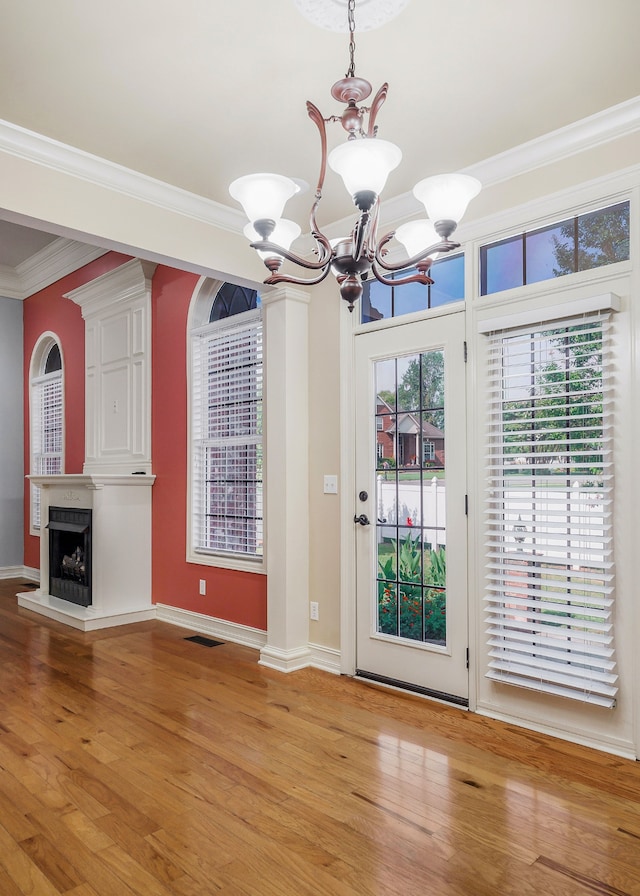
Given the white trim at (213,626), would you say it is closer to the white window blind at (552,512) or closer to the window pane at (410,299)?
the white window blind at (552,512)

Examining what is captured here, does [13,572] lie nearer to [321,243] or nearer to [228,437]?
[228,437]

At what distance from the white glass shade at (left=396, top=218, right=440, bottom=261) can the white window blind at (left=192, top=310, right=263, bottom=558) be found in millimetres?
2322

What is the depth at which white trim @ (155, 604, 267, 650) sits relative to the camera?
14.8 ft

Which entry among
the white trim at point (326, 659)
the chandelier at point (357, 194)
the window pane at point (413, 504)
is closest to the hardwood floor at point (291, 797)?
the white trim at point (326, 659)

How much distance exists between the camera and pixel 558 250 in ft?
10.0

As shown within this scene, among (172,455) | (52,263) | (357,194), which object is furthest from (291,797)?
(52,263)

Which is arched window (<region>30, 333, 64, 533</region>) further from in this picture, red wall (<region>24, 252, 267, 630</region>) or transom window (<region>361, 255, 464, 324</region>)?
transom window (<region>361, 255, 464, 324</region>)

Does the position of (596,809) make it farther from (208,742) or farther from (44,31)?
(44,31)

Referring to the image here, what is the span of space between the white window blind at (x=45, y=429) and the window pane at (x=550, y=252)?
212 inches

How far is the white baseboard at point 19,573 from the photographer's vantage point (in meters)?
7.15

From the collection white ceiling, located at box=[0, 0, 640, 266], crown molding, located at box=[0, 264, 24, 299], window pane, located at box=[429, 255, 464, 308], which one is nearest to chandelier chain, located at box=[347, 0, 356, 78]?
white ceiling, located at box=[0, 0, 640, 266]

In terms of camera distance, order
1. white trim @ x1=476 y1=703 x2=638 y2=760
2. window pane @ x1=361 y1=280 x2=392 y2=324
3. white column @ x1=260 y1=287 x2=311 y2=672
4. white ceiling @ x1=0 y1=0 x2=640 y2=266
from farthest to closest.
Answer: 1. white column @ x1=260 y1=287 x2=311 y2=672
2. window pane @ x1=361 y1=280 x2=392 y2=324
3. white trim @ x1=476 y1=703 x2=638 y2=760
4. white ceiling @ x1=0 y1=0 x2=640 y2=266

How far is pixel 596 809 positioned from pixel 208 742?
1613mm

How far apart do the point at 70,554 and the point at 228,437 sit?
6.52 ft
